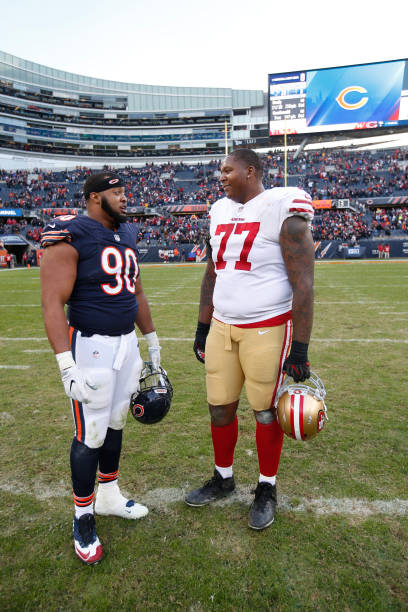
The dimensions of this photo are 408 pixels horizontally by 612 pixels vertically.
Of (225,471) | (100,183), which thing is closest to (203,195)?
(100,183)

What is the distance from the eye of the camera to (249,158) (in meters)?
2.14

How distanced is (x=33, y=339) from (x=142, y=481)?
4.32 meters

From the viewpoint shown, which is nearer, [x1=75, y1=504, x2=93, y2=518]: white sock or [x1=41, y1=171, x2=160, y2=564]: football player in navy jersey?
[x1=41, y1=171, x2=160, y2=564]: football player in navy jersey

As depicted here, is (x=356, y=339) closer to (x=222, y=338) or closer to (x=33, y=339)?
(x=222, y=338)

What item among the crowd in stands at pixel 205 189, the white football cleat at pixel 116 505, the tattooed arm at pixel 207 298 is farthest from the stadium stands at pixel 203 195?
the white football cleat at pixel 116 505

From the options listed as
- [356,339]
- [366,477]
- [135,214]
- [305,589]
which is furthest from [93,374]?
[135,214]

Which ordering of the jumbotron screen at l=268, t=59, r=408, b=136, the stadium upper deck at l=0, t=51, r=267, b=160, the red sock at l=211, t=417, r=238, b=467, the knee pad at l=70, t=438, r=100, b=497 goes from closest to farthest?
the knee pad at l=70, t=438, r=100, b=497 → the red sock at l=211, t=417, r=238, b=467 → the jumbotron screen at l=268, t=59, r=408, b=136 → the stadium upper deck at l=0, t=51, r=267, b=160

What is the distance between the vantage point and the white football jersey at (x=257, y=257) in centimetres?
201

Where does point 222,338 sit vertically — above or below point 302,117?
below

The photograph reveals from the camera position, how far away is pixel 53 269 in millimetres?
1777

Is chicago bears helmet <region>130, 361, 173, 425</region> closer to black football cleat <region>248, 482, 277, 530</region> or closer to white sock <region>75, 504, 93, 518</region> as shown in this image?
white sock <region>75, 504, 93, 518</region>

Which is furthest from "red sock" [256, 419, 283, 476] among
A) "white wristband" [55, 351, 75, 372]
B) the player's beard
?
the player's beard

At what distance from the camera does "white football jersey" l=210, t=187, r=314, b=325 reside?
2008 millimetres

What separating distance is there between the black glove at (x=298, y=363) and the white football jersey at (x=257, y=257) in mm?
214
